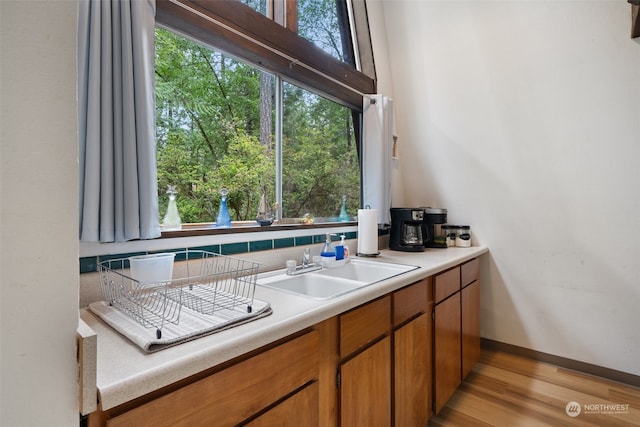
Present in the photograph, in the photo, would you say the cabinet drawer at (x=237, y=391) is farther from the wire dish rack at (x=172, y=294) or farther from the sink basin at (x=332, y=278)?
the sink basin at (x=332, y=278)

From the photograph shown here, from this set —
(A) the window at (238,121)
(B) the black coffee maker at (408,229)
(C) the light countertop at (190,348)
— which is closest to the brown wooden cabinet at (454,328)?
(B) the black coffee maker at (408,229)

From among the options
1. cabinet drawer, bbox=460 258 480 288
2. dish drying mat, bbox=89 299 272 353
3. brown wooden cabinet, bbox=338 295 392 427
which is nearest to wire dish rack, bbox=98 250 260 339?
dish drying mat, bbox=89 299 272 353

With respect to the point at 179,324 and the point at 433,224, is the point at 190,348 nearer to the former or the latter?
the point at 179,324

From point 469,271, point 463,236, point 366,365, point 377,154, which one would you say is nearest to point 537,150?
point 463,236

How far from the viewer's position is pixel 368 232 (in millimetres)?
1957

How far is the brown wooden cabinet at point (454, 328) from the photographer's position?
5.46ft

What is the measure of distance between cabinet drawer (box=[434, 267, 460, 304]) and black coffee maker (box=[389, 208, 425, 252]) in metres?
0.38

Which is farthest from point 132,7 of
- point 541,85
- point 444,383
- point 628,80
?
point 628,80

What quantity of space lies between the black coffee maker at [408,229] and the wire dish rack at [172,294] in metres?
1.41

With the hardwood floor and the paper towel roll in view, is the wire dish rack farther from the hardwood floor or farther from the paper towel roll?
the hardwood floor

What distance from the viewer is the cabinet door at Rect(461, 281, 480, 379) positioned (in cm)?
198

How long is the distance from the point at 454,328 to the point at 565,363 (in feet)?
3.27

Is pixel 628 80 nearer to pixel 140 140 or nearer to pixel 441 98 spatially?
pixel 441 98

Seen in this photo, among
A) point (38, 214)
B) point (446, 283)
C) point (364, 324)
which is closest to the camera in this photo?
point (38, 214)
